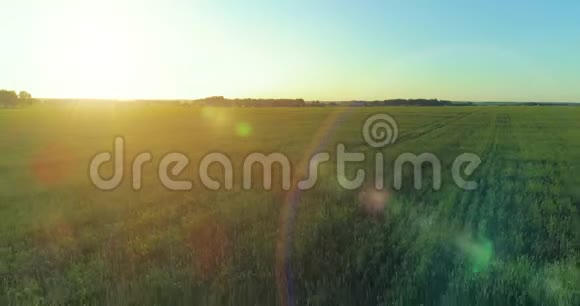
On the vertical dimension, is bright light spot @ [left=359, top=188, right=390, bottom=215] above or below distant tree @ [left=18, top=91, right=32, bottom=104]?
below

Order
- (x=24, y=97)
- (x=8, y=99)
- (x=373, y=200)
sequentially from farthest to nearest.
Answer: (x=24, y=97)
(x=8, y=99)
(x=373, y=200)

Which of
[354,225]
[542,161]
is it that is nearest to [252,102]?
[542,161]

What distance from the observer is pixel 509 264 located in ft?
17.2

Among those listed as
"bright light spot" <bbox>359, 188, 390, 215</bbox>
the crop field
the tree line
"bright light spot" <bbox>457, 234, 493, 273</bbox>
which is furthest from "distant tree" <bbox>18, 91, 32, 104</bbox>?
"bright light spot" <bbox>457, 234, 493, 273</bbox>

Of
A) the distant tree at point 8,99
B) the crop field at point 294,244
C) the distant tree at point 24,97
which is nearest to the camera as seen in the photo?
the crop field at point 294,244

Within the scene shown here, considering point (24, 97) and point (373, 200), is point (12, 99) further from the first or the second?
point (373, 200)

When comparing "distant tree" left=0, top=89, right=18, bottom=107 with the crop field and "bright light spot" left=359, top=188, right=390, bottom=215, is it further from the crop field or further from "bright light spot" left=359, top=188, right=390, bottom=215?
"bright light spot" left=359, top=188, right=390, bottom=215

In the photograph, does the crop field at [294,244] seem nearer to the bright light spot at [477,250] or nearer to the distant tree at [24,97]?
the bright light spot at [477,250]

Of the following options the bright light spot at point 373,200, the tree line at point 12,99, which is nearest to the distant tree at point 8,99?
the tree line at point 12,99

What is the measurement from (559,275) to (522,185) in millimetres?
6590

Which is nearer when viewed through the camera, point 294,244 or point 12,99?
point 294,244

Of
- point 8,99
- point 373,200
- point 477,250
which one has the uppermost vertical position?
point 8,99

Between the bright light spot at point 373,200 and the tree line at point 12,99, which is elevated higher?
the tree line at point 12,99

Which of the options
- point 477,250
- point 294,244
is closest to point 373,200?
point 477,250
